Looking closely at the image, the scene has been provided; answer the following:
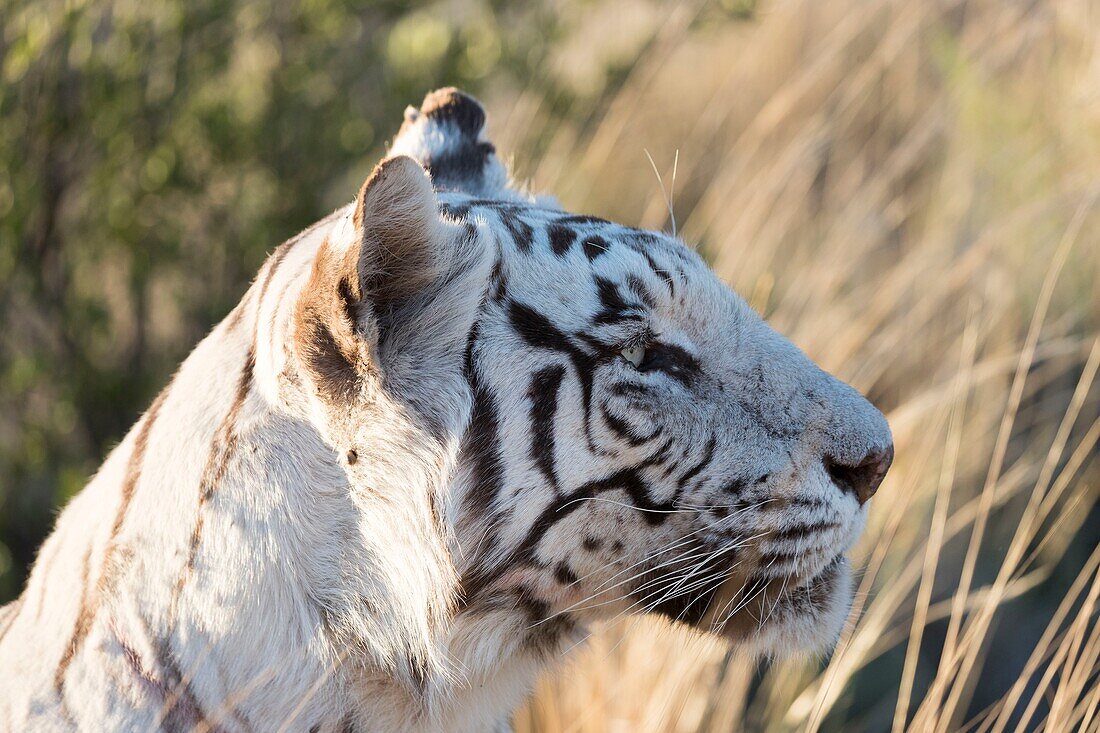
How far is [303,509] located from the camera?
1.55 metres

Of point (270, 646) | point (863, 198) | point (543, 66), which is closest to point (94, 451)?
point (543, 66)

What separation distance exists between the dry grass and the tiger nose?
1.70ft

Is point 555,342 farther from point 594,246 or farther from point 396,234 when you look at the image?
point 396,234

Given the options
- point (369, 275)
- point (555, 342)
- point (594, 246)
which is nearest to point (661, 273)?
point (594, 246)

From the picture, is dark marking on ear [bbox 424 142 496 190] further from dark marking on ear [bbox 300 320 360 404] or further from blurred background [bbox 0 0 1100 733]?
blurred background [bbox 0 0 1100 733]

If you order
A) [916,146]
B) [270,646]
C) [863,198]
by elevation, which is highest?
[916,146]

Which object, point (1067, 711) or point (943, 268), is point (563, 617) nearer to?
point (1067, 711)

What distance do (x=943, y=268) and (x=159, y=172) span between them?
272 centimetres

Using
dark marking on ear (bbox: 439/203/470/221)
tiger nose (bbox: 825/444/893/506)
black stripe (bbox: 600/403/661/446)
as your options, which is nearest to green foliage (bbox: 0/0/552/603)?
dark marking on ear (bbox: 439/203/470/221)

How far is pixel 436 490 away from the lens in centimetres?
160

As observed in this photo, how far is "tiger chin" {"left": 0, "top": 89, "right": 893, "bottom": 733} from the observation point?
1559 mm

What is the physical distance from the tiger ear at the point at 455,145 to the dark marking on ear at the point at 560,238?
365 mm

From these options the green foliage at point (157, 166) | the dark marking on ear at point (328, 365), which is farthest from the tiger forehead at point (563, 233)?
the green foliage at point (157, 166)

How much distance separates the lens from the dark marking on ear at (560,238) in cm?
174
